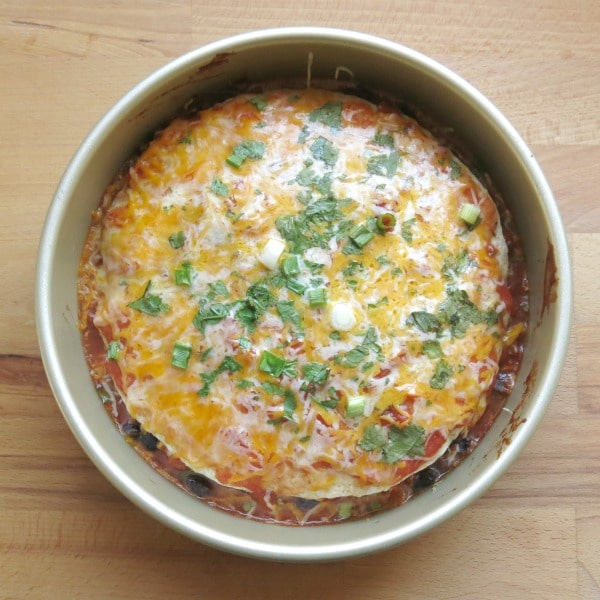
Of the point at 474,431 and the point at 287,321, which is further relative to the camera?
the point at 474,431

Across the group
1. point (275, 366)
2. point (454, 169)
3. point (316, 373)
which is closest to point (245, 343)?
point (275, 366)

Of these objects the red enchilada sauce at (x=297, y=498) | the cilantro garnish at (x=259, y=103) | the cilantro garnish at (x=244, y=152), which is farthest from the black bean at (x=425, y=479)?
the cilantro garnish at (x=259, y=103)

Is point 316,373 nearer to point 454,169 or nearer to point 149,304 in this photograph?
point 149,304

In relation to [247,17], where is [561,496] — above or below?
below

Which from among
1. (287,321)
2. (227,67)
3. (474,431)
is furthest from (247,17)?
(474,431)

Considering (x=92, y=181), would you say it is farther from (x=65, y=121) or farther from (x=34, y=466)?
(x=34, y=466)

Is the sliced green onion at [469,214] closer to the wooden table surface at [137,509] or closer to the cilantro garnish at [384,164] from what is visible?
the cilantro garnish at [384,164]
